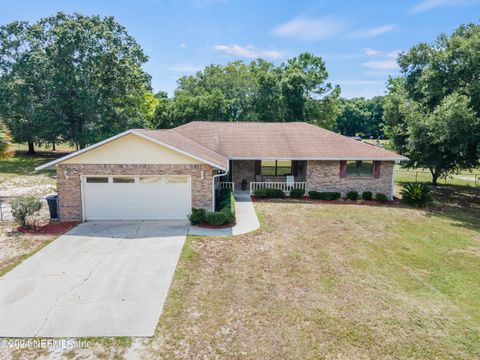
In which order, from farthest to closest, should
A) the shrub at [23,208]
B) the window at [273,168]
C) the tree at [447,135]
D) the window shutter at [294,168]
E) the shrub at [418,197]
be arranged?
the window shutter at [294,168], the window at [273,168], the shrub at [418,197], the tree at [447,135], the shrub at [23,208]

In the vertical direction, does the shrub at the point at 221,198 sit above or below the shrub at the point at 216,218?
above

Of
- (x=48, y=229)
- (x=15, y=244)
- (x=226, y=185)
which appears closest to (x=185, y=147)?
(x=226, y=185)

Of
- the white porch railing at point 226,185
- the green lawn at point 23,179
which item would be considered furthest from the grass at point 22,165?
the white porch railing at point 226,185

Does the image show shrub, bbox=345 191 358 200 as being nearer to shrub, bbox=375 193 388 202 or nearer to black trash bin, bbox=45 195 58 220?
shrub, bbox=375 193 388 202

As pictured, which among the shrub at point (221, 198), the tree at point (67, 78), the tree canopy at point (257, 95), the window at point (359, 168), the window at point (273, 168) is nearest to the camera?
the shrub at point (221, 198)

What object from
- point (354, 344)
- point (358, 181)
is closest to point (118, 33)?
point (358, 181)

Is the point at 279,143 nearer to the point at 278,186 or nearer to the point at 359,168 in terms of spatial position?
the point at 278,186

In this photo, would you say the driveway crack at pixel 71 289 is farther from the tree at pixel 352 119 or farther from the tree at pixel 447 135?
the tree at pixel 352 119
